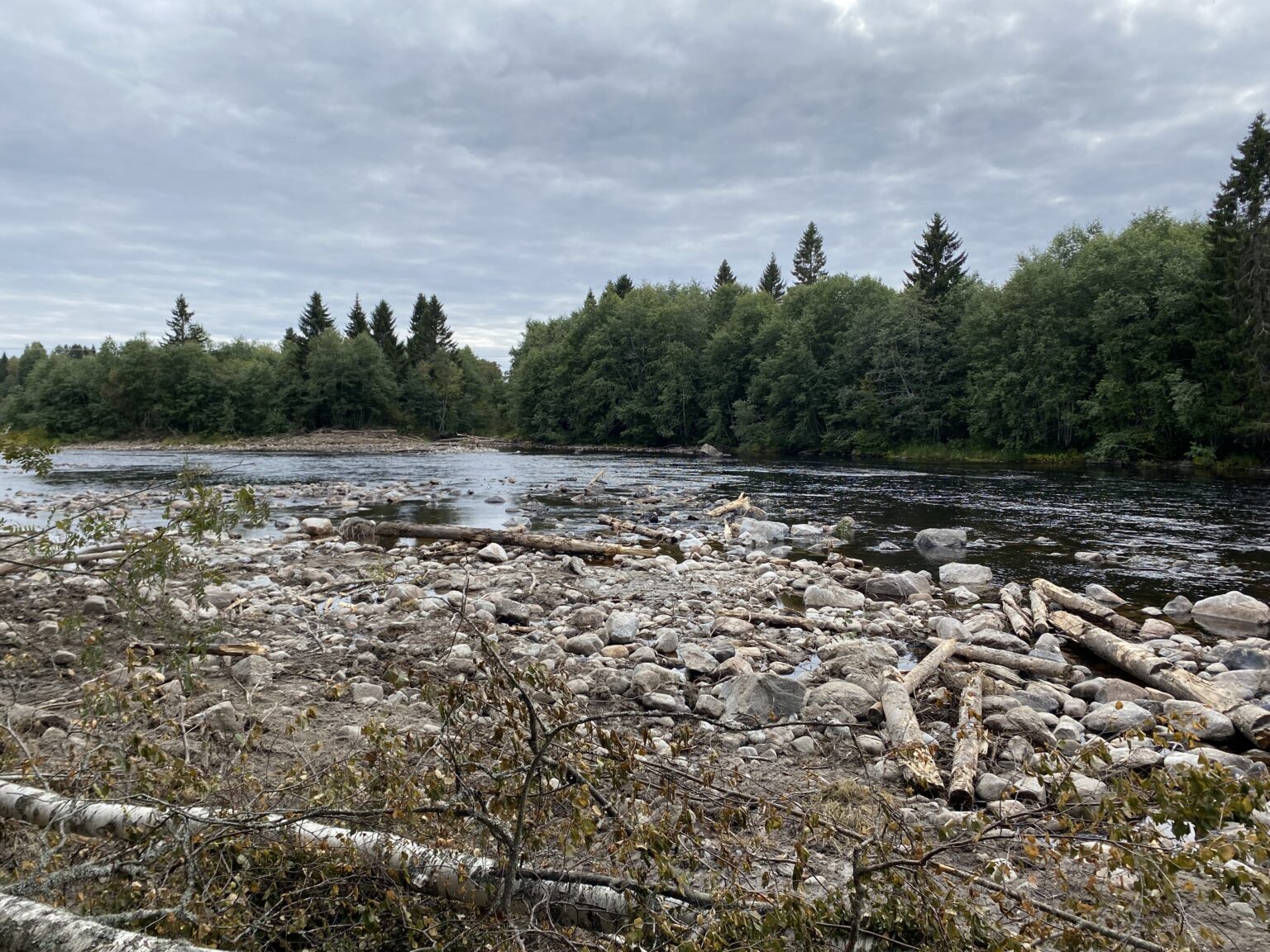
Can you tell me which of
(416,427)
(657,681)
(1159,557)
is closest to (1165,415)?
(1159,557)

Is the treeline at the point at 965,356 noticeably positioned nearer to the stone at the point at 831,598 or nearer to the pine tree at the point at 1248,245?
the pine tree at the point at 1248,245

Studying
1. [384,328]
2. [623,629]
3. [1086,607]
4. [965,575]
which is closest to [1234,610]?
[1086,607]

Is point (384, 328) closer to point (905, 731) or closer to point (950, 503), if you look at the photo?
point (950, 503)

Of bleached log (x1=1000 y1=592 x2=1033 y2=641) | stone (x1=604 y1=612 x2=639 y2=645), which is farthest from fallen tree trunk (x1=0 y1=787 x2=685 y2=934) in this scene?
bleached log (x1=1000 y1=592 x2=1033 y2=641)

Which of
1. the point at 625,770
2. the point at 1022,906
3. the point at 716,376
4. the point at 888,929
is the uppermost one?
the point at 716,376

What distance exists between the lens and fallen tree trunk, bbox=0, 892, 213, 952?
6.51 ft

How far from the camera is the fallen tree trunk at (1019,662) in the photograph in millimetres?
6930

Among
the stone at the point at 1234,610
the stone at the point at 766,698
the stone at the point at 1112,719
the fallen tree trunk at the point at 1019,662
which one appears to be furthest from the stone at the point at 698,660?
the stone at the point at 1234,610

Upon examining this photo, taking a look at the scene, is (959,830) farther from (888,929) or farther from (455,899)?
(455,899)

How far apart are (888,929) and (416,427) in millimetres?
88966

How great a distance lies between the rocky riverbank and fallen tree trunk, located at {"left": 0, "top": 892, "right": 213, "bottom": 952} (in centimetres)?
106

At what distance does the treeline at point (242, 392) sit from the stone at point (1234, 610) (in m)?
81.6

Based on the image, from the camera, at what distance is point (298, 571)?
10688mm

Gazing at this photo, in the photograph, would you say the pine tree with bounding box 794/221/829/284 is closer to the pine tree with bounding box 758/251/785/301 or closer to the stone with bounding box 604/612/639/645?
the pine tree with bounding box 758/251/785/301
